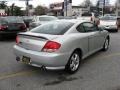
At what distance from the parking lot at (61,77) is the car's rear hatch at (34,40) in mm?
772

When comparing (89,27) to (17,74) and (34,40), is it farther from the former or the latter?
(17,74)

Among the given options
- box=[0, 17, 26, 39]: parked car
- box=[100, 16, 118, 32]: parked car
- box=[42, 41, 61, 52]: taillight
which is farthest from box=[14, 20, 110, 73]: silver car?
box=[100, 16, 118, 32]: parked car

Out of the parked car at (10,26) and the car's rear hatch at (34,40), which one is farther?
the parked car at (10,26)

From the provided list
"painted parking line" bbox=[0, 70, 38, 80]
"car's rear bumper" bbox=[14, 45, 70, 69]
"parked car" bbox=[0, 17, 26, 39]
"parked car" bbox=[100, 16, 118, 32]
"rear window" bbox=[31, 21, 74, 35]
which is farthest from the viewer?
"parked car" bbox=[100, 16, 118, 32]

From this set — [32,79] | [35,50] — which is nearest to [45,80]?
[32,79]

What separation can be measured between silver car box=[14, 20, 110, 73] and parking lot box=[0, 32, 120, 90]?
1.14 ft

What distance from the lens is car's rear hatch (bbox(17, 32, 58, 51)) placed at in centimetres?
518

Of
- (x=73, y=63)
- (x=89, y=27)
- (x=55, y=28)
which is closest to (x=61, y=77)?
(x=73, y=63)

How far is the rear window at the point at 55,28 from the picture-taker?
18.9 ft

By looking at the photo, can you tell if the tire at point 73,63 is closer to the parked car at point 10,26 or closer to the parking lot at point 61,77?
the parking lot at point 61,77

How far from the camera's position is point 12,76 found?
17.9 feet

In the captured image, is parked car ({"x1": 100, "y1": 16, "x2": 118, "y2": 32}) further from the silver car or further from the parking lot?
the silver car

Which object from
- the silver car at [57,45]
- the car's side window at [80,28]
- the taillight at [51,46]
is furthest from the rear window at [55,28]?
the taillight at [51,46]

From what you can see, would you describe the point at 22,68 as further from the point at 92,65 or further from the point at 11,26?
the point at 11,26
